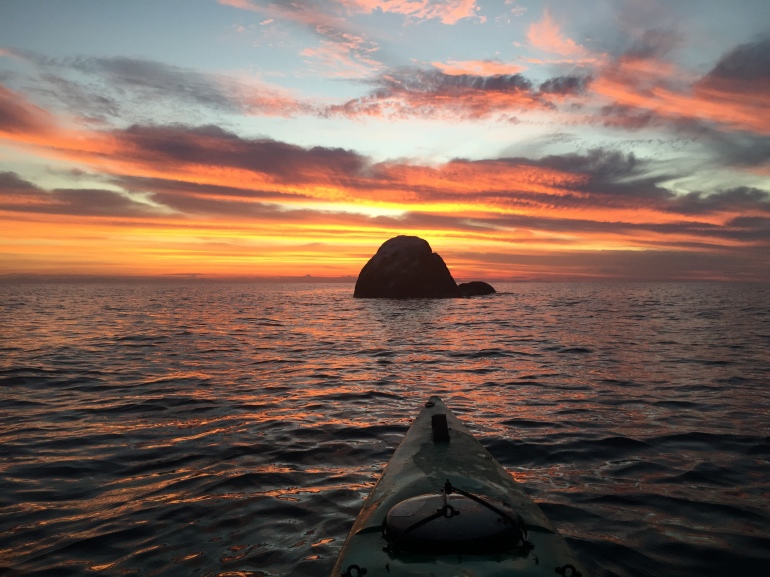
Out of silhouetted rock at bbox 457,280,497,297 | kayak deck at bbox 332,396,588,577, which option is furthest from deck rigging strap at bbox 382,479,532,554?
silhouetted rock at bbox 457,280,497,297

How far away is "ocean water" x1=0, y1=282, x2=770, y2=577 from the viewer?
16.3ft

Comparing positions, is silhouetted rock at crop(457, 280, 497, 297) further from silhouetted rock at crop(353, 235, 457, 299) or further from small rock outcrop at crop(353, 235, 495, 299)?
silhouetted rock at crop(353, 235, 457, 299)

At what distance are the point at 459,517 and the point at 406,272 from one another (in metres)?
53.5

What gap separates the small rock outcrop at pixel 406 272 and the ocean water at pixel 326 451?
1531 inches

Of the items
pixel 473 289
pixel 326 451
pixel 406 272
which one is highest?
pixel 406 272

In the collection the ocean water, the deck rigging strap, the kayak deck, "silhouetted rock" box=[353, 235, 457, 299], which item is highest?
"silhouetted rock" box=[353, 235, 457, 299]

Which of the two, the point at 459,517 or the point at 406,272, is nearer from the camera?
the point at 459,517

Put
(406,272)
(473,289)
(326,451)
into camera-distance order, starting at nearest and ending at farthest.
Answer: (326,451) < (406,272) < (473,289)

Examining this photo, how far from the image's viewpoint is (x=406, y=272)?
186 ft

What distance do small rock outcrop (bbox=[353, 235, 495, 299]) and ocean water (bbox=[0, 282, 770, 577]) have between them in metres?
38.9

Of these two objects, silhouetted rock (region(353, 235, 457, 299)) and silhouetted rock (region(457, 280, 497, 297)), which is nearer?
silhouetted rock (region(353, 235, 457, 299))

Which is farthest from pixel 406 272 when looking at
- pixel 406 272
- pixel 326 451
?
pixel 326 451

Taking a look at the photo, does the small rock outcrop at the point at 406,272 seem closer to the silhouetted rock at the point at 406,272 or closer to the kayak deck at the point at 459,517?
the silhouetted rock at the point at 406,272

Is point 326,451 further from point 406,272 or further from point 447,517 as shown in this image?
A: point 406,272
